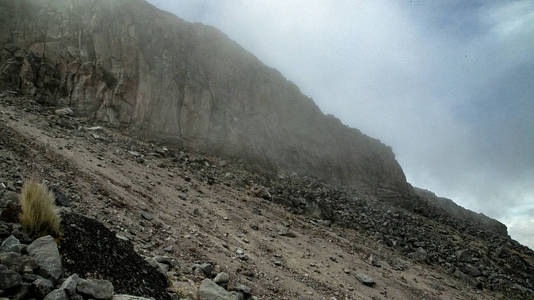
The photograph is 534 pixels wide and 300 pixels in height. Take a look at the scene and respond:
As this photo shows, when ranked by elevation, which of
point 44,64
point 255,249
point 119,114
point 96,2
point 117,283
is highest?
point 96,2

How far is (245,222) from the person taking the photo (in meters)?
10.9

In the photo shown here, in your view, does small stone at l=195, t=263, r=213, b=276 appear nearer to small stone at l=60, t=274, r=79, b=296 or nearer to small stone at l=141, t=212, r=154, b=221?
small stone at l=141, t=212, r=154, b=221

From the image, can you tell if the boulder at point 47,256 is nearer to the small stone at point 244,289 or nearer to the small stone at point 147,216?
the small stone at point 244,289

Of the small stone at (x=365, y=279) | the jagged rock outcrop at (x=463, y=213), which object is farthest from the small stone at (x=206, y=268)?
the jagged rock outcrop at (x=463, y=213)

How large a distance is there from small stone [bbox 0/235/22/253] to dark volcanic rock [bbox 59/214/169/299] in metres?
0.51

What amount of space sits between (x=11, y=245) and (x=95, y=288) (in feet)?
3.32

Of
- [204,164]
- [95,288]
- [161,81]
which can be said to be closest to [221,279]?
[95,288]

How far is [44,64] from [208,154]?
10223 mm

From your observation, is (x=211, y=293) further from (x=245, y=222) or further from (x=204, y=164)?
(x=204, y=164)

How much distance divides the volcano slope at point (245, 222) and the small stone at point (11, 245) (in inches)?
96.2

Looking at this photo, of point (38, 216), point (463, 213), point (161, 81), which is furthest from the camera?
point (463, 213)

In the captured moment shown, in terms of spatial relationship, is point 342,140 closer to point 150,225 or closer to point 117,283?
point 150,225

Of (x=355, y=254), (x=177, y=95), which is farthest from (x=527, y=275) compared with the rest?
(x=177, y=95)

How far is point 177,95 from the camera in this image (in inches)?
783
